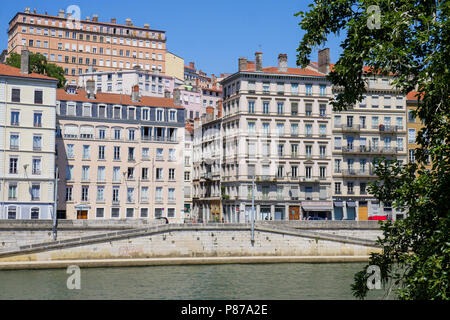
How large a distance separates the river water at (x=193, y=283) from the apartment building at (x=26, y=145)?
1771 centimetres

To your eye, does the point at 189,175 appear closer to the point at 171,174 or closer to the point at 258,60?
the point at 171,174

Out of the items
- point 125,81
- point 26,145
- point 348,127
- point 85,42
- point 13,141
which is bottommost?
point 26,145

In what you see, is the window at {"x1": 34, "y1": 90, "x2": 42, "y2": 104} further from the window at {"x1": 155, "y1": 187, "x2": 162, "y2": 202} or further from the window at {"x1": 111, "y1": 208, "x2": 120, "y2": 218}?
the window at {"x1": 155, "y1": 187, "x2": 162, "y2": 202}

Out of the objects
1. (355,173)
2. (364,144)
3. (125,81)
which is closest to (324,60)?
(364,144)

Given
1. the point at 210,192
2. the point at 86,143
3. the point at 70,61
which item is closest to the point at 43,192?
the point at 86,143

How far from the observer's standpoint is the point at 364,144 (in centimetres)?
8156

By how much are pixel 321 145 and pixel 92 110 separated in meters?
30.2

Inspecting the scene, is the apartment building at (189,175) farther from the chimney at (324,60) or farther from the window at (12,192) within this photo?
the window at (12,192)

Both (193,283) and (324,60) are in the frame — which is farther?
(324,60)

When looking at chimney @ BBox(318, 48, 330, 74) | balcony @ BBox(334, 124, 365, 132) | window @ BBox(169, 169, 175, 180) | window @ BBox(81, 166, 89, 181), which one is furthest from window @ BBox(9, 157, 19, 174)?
chimney @ BBox(318, 48, 330, 74)

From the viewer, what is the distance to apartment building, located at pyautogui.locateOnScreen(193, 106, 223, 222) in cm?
8569

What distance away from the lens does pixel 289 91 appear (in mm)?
80062

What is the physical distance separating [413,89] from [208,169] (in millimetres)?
73899

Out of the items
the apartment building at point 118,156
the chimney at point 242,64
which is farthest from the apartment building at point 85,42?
the chimney at point 242,64
